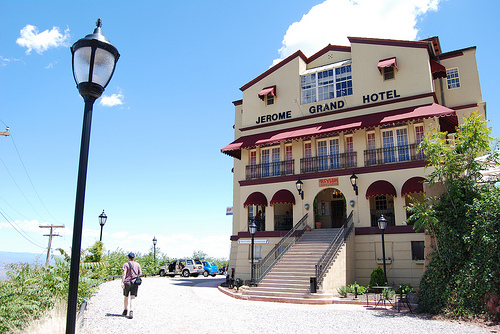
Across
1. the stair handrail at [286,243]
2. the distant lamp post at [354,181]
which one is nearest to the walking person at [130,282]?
the stair handrail at [286,243]

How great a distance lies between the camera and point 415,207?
13.1 meters

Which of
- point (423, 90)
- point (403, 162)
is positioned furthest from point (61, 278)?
point (423, 90)

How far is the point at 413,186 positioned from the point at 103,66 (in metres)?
18.1

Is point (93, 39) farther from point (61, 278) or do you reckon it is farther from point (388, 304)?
point (388, 304)

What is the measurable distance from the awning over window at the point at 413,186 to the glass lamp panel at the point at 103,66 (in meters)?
17.7

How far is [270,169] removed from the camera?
82.8 feet

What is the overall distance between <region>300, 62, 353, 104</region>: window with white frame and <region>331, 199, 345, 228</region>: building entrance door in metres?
6.91

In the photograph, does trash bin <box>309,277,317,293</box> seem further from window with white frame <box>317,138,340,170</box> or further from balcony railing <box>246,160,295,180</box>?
balcony railing <box>246,160,295,180</box>

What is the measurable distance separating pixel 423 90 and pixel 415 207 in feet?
35.8

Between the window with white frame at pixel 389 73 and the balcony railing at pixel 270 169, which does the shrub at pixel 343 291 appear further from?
the window with white frame at pixel 389 73

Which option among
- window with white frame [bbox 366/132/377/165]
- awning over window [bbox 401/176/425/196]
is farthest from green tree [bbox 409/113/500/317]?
window with white frame [bbox 366/132/377/165]

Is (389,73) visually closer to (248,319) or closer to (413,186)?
(413,186)

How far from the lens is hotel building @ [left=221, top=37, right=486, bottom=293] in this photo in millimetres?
20219

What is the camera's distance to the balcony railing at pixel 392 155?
2080 centimetres
